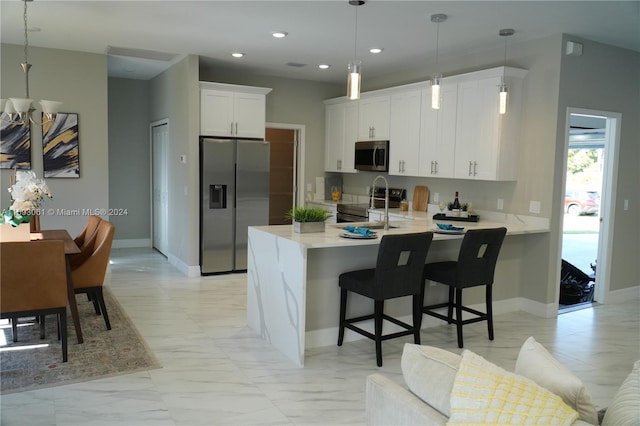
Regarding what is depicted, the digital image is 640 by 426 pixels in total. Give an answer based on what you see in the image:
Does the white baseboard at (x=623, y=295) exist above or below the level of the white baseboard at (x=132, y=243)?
below

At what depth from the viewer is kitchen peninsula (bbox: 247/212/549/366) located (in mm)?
3562

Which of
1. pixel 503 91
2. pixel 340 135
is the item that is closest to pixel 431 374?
pixel 503 91

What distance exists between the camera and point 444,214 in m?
5.39

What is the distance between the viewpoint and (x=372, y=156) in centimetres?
654

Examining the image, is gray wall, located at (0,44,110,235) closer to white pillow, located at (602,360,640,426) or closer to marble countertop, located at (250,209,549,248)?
marble countertop, located at (250,209,549,248)

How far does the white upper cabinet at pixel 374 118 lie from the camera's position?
21.0ft

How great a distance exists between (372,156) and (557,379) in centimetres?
517

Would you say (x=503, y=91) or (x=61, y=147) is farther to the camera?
(x=61, y=147)

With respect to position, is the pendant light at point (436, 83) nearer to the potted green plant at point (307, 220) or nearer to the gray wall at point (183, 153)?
the potted green plant at point (307, 220)

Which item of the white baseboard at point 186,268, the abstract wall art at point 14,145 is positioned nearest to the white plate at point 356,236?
the white baseboard at point 186,268

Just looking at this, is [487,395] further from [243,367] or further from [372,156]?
[372,156]

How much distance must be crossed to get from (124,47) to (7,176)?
1.90 meters

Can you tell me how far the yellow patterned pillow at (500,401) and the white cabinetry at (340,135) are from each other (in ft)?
18.7

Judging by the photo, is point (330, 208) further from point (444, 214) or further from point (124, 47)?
point (124, 47)
